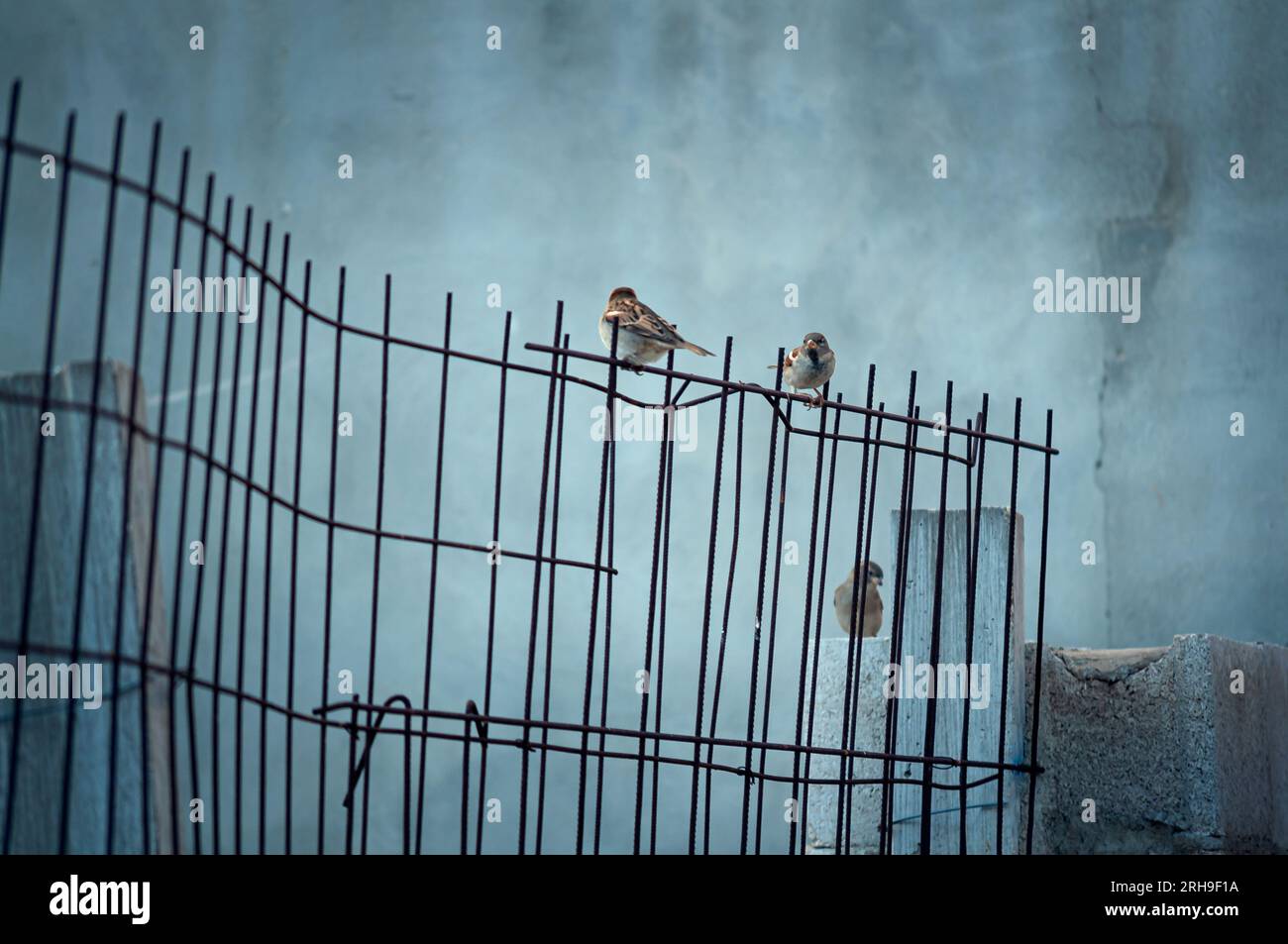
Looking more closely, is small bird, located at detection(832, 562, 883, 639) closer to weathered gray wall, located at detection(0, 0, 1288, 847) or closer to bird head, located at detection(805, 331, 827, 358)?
weathered gray wall, located at detection(0, 0, 1288, 847)

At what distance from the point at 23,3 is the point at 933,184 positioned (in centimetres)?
551

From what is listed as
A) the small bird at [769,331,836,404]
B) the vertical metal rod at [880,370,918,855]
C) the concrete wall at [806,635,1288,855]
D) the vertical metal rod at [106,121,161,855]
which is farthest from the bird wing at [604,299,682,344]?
the vertical metal rod at [106,121,161,855]

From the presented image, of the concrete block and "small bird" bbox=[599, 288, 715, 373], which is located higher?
"small bird" bbox=[599, 288, 715, 373]

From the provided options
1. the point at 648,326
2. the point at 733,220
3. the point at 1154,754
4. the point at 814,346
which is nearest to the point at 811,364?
the point at 814,346

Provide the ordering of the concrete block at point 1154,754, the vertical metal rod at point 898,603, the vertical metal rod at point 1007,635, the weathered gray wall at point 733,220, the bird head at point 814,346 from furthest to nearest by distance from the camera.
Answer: the weathered gray wall at point 733,220
the bird head at point 814,346
the concrete block at point 1154,754
the vertical metal rod at point 1007,635
the vertical metal rod at point 898,603

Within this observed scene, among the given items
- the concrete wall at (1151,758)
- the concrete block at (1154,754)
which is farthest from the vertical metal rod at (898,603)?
the concrete block at (1154,754)

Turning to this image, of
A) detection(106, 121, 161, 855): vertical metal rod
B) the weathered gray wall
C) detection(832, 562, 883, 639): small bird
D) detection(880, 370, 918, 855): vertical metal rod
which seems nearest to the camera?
detection(106, 121, 161, 855): vertical metal rod

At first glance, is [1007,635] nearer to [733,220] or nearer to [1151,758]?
[1151,758]

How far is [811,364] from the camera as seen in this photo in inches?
189

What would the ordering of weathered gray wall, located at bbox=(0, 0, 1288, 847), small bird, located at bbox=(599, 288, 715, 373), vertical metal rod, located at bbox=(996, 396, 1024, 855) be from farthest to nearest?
weathered gray wall, located at bbox=(0, 0, 1288, 847), small bird, located at bbox=(599, 288, 715, 373), vertical metal rod, located at bbox=(996, 396, 1024, 855)

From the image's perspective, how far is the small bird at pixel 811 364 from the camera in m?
4.76

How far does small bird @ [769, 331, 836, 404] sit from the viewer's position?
15.6 ft

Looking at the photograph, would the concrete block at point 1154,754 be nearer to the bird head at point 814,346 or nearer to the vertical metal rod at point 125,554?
the bird head at point 814,346

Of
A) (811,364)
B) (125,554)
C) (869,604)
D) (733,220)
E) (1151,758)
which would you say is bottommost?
(1151,758)
